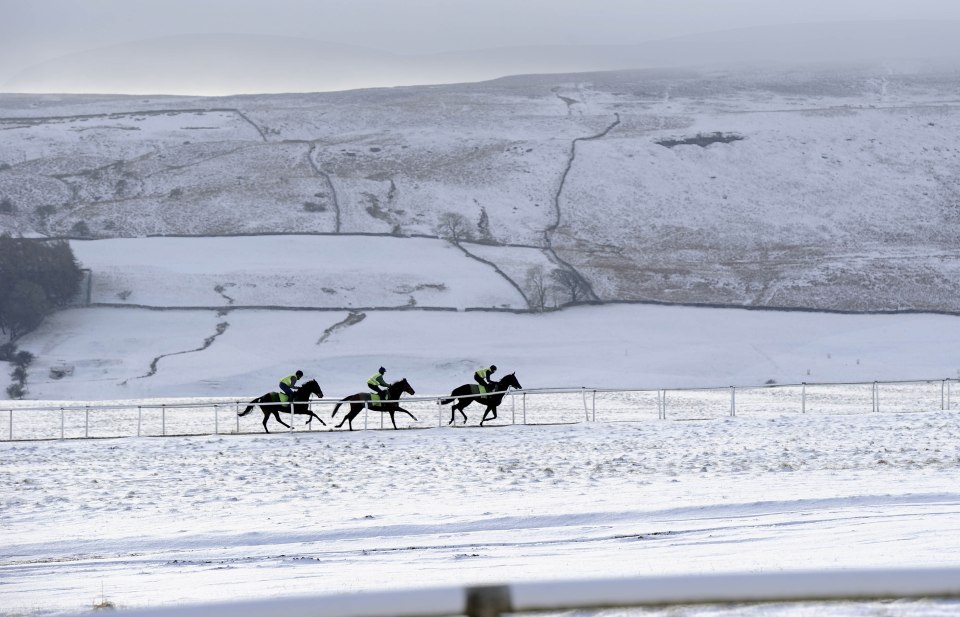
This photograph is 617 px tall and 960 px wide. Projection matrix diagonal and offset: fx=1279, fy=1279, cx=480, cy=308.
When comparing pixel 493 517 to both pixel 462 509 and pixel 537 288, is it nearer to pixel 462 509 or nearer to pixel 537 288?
pixel 462 509

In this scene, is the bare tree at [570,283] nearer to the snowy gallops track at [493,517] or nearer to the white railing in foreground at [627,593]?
the snowy gallops track at [493,517]

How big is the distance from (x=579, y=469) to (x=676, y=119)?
88.3 metres

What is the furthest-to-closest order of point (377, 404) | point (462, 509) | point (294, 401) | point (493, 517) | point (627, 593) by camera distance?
1. point (377, 404)
2. point (294, 401)
3. point (462, 509)
4. point (493, 517)
5. point (627, 593)

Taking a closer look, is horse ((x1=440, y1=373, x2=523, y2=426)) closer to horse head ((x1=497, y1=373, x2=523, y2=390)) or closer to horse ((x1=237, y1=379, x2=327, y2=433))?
horse head ((x1=497, y1=373, x2=523, y2=390))

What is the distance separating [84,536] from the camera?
45.9 feet

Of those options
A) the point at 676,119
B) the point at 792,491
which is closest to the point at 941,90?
the point at 676,119

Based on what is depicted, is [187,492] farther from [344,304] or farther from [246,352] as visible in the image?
[344,304]

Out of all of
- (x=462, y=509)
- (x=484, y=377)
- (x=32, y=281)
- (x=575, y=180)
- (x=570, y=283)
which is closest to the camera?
(x=462, y=509)

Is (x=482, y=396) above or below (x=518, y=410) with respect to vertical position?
above

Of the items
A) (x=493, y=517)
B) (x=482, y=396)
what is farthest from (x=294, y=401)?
(x=493, y=517)

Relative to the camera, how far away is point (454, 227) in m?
77.8

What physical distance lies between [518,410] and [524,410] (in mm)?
7885

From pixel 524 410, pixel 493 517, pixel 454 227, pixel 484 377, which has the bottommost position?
pixel 493 517

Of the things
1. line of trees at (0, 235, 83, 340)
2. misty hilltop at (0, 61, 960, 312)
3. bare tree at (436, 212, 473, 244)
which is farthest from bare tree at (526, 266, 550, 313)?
line of trees at (0, 235, 83, 340)
